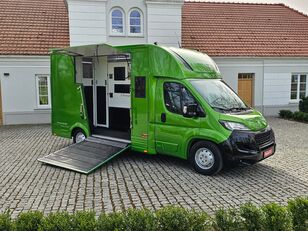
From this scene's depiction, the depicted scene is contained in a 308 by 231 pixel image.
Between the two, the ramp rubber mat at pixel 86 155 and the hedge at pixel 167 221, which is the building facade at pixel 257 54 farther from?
the hedge at pixel 167 221

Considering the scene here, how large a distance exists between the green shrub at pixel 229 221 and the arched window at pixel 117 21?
1372 cm

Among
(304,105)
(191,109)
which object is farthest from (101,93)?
(304,105)

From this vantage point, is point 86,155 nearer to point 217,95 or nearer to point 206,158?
point 206,158

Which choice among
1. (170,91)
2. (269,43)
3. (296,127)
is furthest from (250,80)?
(170,91)

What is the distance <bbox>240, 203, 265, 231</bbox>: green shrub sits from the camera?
405cm

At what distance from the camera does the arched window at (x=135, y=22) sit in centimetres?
1636

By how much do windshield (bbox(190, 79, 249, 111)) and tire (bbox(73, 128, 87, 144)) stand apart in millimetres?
4269

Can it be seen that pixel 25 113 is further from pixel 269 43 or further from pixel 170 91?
pixel 269 43

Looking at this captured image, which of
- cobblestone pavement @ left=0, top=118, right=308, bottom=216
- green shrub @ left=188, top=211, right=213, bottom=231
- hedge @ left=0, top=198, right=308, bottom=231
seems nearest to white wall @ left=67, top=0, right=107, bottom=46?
cobblestone pavement @ left=0, top=118, right=308, bottom=216

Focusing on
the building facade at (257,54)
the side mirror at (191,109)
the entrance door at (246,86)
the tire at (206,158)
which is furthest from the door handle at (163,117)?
the entrance door at (246,86)

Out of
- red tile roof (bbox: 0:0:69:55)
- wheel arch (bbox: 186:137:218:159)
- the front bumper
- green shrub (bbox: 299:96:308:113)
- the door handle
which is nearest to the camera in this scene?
the front bumper

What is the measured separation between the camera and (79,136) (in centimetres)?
1001

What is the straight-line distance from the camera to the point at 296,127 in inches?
575

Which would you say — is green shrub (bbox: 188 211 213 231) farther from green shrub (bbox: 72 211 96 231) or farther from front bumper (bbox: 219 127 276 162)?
front bumper (bbox: 219 127 276 162)
